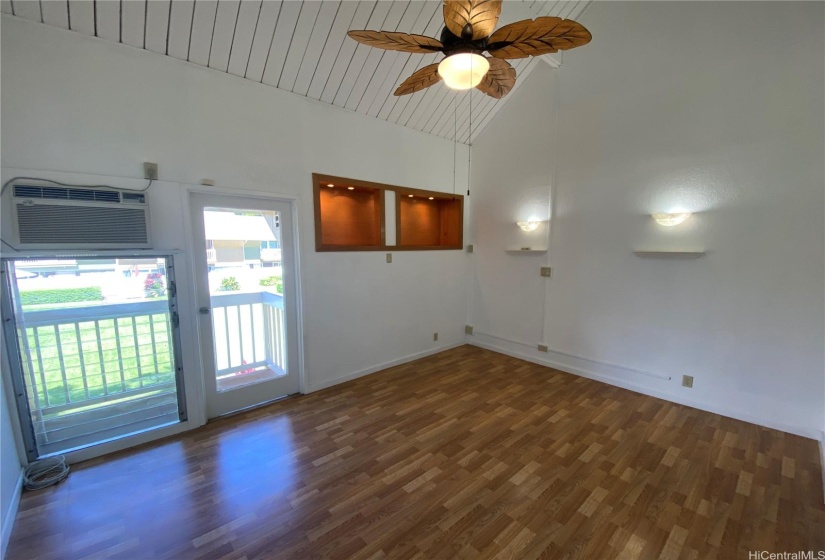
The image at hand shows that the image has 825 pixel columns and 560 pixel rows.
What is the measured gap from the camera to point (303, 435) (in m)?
2.76

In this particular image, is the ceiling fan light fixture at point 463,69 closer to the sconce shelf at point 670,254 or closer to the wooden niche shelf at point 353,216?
the wooden niche shelf at point 353,216

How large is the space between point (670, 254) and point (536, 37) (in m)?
2.63

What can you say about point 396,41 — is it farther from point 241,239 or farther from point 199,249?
point 199,249

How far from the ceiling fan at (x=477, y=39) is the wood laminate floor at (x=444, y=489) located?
8.78 ft

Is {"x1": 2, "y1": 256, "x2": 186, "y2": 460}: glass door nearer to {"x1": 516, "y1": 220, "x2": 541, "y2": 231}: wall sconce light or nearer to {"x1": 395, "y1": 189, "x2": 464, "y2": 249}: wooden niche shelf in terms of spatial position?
{"x1": 395, "y1": 189, "x2": 464, "y2": 249}: wooden niche shelf

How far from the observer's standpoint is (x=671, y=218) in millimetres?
3160

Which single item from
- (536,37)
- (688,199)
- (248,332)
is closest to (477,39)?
(536,37)

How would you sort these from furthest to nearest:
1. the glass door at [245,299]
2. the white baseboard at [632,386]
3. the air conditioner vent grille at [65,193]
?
the glass door at [245,299], the white baseboard at [632,386], the air conditioner vent grille at [65,193]

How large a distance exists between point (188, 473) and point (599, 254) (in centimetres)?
442

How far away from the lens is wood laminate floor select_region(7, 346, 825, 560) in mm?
1751

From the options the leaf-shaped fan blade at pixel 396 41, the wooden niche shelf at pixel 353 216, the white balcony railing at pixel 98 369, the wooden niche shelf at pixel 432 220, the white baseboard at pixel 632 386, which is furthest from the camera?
the wooden niche shelf at pixel 432 220

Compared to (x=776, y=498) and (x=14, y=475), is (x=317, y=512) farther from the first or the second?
(x=776, y=498)

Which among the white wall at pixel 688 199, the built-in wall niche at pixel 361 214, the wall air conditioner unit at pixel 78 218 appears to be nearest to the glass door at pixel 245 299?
the wall air conditioner unit at pixel 78 218

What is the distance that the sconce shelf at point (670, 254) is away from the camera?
308 centimetres
